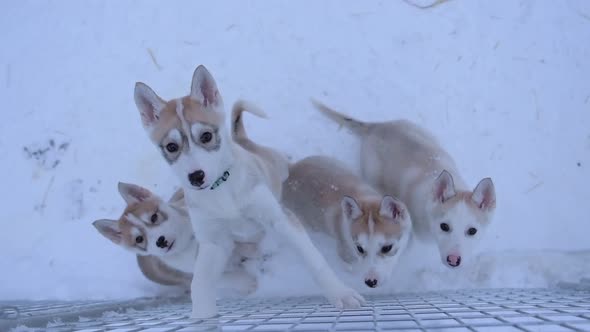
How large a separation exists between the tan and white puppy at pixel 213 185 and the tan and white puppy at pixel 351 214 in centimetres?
32

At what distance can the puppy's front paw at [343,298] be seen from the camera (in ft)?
9.19

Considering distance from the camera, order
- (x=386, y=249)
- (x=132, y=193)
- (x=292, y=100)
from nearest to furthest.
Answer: (x=386, y=249), (x=132, y=193), (x=292, y=100)

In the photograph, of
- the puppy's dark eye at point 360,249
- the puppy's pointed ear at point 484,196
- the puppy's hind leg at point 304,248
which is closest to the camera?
the puppy's hind leg at point 304,248

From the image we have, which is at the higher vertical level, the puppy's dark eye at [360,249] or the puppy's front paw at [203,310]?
the puppy's dark eye at [360,249]

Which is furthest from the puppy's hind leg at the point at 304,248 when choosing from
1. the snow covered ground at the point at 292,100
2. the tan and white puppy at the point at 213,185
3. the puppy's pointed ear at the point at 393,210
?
the snow covered ground at the point at 292,100

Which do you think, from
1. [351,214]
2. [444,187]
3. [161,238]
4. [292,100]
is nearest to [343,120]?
[292,100]

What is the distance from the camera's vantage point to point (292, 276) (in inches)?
152

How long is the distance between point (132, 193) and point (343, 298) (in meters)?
1.65

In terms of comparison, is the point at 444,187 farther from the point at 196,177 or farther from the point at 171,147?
the point at 171,147

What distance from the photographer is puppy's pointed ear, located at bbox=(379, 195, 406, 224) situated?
3092mm

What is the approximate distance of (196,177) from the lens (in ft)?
7.90

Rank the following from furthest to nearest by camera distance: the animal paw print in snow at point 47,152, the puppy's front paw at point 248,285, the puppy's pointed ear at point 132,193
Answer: the animal paw print in snow at point 47,152, the puppy's front paw at point 248,285, the puppy's pointed ear at point 132,193

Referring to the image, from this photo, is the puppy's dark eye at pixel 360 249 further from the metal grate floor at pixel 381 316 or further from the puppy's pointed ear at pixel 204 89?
the puppy's pointed ear at pixel 204 89

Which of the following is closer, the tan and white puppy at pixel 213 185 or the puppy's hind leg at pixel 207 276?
the tan and white puppy at pixel 213 185
